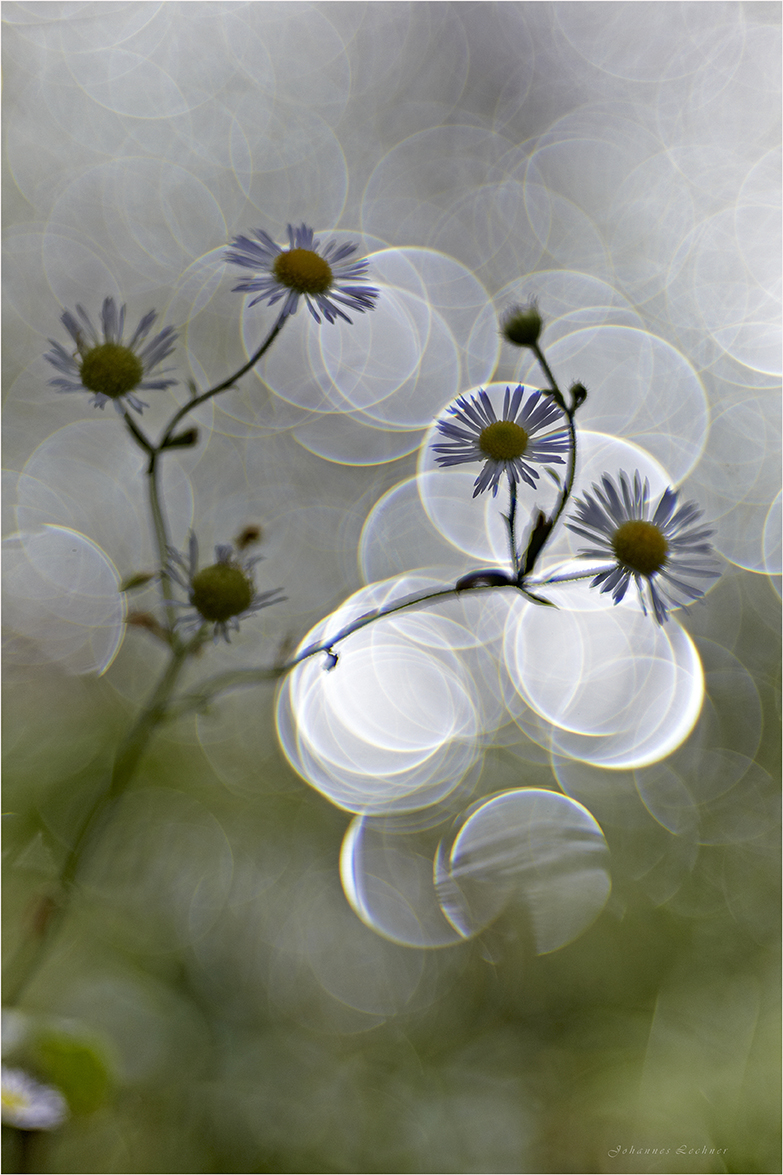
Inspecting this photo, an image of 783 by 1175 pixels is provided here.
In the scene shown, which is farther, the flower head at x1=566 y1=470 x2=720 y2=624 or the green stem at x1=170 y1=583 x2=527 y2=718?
the flower head at x1=566 y1=470 x2=720 y2=624

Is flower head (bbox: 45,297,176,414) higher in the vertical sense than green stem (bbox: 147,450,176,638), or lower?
higher

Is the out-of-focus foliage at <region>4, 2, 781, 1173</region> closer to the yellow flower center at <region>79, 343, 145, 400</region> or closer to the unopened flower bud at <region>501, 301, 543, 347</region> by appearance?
the yellow flower center at <region>79, 343, 145, 400</region>

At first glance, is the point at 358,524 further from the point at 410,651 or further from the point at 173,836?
the point at 173,836

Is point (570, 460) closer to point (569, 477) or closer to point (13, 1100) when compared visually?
point (569, 477)

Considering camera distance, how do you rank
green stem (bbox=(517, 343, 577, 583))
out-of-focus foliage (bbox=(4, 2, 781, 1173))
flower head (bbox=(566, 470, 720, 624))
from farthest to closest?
out-of-focus foliage (bbox=(4, 2, 781, 1173)) → flower head (bbox=(566, 470, 720, 624)) → green stem (bbox=(517, 343, 577, 583))

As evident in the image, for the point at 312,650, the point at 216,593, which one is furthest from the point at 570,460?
the point at 216,593

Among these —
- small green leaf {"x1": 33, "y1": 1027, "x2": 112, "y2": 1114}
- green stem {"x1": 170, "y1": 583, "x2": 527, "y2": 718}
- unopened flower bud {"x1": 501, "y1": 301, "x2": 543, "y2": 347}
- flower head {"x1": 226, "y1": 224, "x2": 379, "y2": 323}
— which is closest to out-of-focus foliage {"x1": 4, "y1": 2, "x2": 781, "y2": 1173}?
small green leaf {"x1": 33, "y1": 1027, "x2": 112, "y2": 1114}

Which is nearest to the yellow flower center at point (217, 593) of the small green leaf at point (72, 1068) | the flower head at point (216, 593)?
the flower head at point (216, 593)

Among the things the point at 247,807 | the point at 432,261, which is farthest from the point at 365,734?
the point at 432,261
